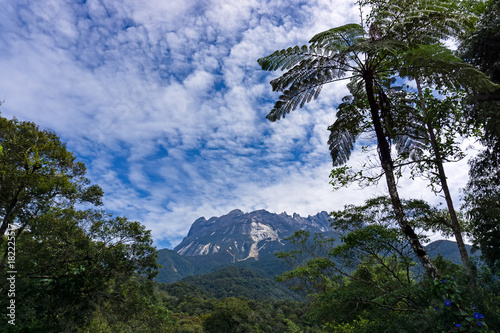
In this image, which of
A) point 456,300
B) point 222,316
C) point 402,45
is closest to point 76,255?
point 456,300

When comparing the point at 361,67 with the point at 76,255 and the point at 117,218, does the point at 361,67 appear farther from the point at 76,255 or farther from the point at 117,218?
the point at 76,255

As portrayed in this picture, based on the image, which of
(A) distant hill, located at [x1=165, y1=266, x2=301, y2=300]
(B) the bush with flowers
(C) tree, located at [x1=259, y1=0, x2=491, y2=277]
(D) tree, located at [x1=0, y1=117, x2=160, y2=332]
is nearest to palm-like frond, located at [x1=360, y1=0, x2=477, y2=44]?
(C) tree, located at [x1=259, y1=0, x2=491, y2=277]

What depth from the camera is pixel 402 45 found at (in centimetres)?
446

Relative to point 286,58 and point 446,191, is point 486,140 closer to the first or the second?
point 446,191

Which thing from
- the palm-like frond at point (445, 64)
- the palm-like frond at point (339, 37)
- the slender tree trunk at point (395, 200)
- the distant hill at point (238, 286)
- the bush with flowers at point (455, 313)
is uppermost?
the palm-like frond at point (339, 37)

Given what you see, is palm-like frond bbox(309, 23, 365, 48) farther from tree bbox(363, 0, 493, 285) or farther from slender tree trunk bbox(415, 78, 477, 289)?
slender tree trunk bbox(415, 78, 477, 289)

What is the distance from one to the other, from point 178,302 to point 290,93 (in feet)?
226

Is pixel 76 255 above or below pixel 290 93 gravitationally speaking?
below

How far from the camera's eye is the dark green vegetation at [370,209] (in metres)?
4.75

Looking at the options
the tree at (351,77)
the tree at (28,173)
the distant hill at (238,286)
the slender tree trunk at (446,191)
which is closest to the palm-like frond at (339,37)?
the tree at (351,77)

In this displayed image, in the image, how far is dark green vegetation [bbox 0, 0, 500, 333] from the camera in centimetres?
475

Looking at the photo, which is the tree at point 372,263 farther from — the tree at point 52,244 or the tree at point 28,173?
the tree at point 28,173

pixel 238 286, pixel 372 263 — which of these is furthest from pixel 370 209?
pixel 238 286

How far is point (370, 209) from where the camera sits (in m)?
9.59
